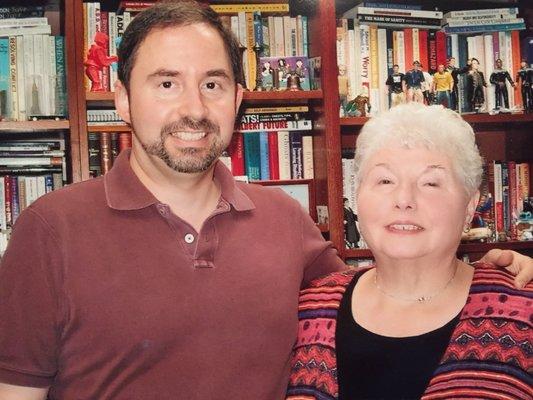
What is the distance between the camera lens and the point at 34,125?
2311 millimetres

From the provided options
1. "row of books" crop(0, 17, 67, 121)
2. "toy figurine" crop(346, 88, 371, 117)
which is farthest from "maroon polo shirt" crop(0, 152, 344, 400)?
"toy figurine" crop(346, 88, 371, 117)

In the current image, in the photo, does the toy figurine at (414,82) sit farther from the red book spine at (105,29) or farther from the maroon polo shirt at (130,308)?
the maroon polo shirt at (130,308)

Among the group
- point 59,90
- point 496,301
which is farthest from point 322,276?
point 59,90

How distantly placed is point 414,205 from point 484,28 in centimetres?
165

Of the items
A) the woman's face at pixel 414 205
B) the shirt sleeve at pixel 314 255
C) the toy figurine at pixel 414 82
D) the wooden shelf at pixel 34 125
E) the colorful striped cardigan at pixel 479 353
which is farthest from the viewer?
the toy figurine at pixel 414 82

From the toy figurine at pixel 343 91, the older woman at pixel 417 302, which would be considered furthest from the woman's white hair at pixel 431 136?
the toy figurine at pixel 343 91

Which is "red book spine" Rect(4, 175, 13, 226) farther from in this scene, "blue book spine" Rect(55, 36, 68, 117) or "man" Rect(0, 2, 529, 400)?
"man" Rect(0, 2, 529, 400)

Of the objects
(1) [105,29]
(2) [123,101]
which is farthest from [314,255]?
(1) [105,29]

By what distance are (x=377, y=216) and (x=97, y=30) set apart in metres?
1.45

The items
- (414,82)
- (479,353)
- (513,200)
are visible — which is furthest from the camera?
(513,200)

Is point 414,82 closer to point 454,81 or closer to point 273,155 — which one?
point 454,81

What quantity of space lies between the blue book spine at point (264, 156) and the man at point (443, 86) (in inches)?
27.7

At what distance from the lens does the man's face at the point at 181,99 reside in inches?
57.7

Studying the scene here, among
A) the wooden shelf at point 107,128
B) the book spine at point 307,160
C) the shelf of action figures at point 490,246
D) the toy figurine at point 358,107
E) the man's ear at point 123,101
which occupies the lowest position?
the shelf of action figures at point 490,246
